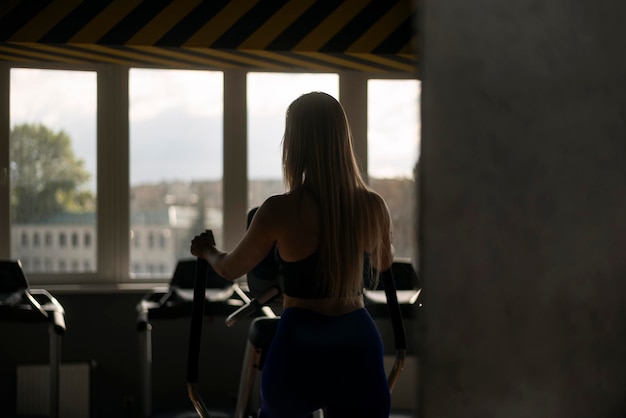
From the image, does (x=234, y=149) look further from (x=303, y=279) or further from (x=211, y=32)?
(x=303, y=279)

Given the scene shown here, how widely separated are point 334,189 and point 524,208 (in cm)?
78

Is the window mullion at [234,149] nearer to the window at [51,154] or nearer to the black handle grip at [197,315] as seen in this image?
the window at [51,154]

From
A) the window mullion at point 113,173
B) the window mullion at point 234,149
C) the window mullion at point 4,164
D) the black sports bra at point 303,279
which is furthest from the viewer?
the window mullion at point 234,149

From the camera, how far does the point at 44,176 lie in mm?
4516

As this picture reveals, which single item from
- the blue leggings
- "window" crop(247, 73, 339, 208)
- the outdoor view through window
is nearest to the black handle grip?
the blue leggings

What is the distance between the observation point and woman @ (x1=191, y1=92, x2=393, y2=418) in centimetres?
167

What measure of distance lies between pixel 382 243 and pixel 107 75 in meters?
3.30

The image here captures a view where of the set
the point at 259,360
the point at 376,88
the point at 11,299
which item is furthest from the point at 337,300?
the point at 376,88

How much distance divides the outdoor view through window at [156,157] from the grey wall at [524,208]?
344 centimetres

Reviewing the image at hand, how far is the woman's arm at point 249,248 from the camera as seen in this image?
1697 mm

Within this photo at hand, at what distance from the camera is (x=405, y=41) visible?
4.15 m

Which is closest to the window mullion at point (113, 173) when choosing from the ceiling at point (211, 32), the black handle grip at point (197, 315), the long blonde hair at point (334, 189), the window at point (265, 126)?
the ceiling at point (211, 32)

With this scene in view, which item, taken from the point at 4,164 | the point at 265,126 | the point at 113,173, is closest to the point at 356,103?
the point at 265,126

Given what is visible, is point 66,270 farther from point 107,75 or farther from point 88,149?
point 107,75
